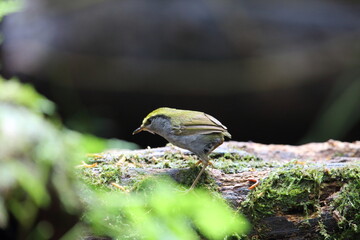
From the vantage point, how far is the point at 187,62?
7.37m

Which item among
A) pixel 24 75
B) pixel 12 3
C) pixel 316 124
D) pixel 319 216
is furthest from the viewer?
pixel 316 124

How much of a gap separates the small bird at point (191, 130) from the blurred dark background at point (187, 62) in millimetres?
3825

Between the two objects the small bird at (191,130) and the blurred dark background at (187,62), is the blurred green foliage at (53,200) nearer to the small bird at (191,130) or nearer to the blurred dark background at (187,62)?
the small bird at (191,130)

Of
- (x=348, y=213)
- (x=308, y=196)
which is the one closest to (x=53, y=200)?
(x=308, y=196)

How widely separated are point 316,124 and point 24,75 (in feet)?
15.6

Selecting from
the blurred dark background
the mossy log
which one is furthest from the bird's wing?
the blurred dark background

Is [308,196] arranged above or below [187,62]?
above

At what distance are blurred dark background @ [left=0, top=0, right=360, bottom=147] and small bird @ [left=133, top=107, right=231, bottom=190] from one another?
382cm

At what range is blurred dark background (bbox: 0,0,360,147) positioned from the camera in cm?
726

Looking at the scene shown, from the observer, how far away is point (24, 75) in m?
7.14

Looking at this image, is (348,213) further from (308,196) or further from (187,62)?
(187,62)

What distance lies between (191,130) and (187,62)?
418 cm

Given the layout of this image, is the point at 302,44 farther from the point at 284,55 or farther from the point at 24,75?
the point at 24,75

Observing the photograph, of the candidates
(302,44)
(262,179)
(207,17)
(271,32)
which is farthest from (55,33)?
(262,179)
